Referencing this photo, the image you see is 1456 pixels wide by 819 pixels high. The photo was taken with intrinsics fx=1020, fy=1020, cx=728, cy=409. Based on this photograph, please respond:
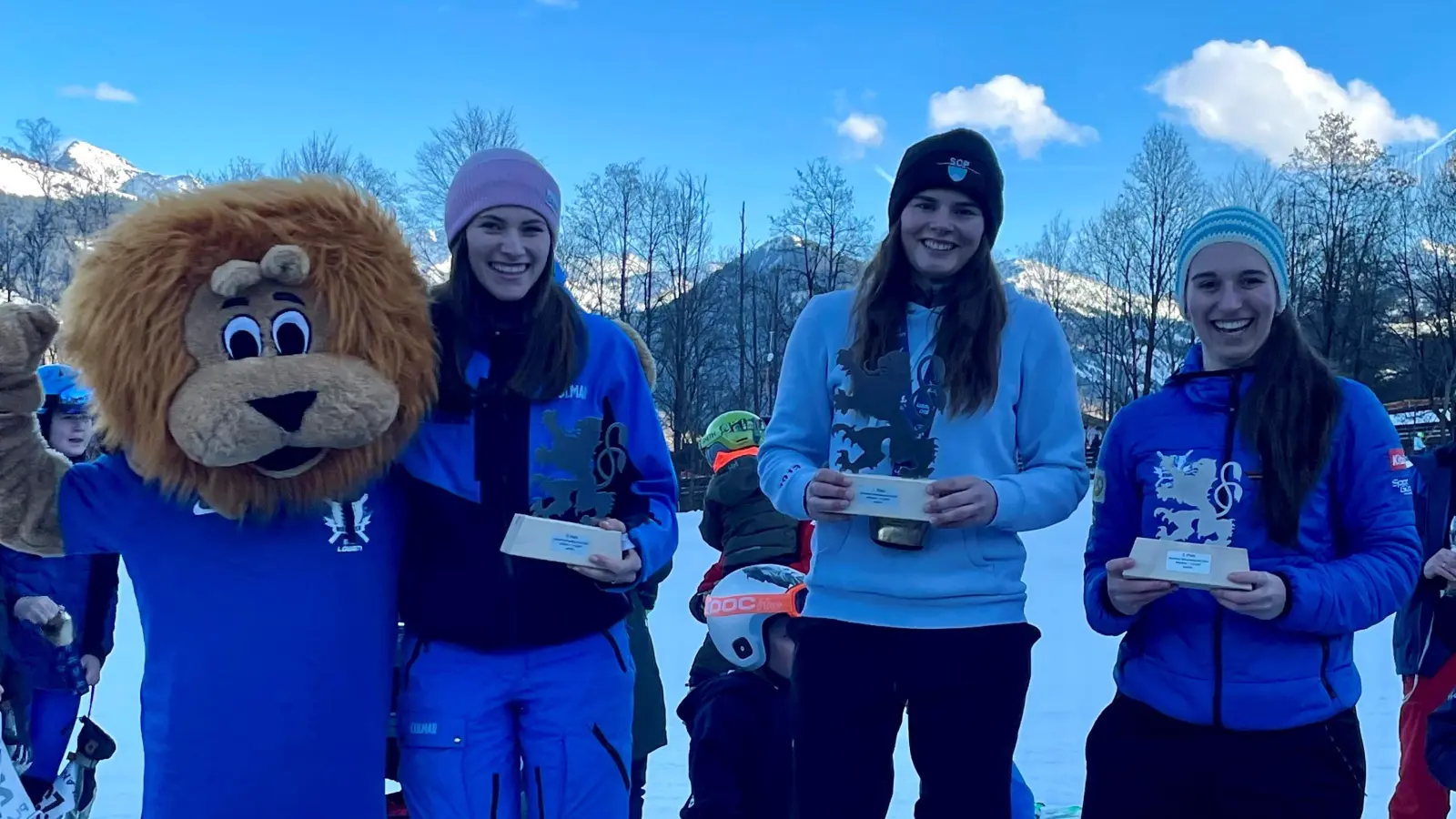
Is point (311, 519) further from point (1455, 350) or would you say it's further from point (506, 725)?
point (1455, 350)

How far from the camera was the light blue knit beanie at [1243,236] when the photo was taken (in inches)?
92.3

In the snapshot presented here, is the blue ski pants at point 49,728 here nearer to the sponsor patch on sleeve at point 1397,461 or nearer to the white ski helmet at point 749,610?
the white ski helmet at point 749,610

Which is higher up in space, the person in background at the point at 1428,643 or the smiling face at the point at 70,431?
the smiling face at the point at 70,431

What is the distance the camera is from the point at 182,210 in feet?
6.92

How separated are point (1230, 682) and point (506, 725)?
1551mm

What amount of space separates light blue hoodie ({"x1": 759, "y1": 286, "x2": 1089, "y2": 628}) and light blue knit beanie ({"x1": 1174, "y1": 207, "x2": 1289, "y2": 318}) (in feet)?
1.32

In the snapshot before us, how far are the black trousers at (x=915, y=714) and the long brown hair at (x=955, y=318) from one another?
0.53 meters

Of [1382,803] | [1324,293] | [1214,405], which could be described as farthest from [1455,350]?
[1214,405]

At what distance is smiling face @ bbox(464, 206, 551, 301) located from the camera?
2.36 meters

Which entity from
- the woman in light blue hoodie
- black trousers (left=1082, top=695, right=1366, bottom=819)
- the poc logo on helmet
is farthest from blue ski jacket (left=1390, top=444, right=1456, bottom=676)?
the poc logo on helmet

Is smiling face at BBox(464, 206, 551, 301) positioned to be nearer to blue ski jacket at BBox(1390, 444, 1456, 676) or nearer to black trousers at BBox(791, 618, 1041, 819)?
black trousers at BBox(791, 618, 1041, 819)

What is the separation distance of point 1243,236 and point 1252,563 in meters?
0.75

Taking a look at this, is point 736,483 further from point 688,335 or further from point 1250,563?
point 688,335

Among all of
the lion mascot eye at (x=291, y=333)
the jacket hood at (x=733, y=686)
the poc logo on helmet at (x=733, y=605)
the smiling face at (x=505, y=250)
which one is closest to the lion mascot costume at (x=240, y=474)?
the lion mascot eye at (x=291, y=333)
